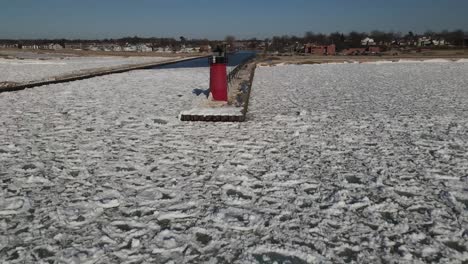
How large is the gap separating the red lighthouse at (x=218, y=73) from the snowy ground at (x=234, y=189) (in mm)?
1798

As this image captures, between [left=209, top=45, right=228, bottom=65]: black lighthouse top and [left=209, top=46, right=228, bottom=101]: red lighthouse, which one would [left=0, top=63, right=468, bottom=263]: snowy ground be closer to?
[left=209, top=46, right=228, bottom=101]: red lighthouse

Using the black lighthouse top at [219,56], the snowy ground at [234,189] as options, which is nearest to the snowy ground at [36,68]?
the black lighthouse top at [219,56]

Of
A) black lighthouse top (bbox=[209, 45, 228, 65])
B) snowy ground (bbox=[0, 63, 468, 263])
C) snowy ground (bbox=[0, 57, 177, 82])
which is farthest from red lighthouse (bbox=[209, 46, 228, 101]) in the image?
snowy ground (bbox=[0, 57, 177, 82])

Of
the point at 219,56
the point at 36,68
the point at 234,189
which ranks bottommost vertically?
the point at 234,189

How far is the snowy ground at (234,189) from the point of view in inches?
124

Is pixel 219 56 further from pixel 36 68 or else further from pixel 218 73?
pixel 36 68

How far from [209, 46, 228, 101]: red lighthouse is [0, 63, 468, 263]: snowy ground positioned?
1.80 meters

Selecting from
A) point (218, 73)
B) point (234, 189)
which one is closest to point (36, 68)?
point (218, 73)

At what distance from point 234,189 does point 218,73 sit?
5.73 meters

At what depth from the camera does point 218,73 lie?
31.7 ft

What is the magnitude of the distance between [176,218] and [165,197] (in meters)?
0.51

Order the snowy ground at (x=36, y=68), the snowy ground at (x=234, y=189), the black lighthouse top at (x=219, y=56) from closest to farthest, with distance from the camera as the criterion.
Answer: the snowy ground at (x=234, y=189), the black lighthouse top at (x=219, y=56), the snowy ground at (x=36, y=68)

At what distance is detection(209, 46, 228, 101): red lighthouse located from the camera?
9547mm

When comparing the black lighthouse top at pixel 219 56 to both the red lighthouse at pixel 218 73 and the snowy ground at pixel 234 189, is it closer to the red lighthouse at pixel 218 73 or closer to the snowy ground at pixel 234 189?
the red lighthouse at pixel 218 73
